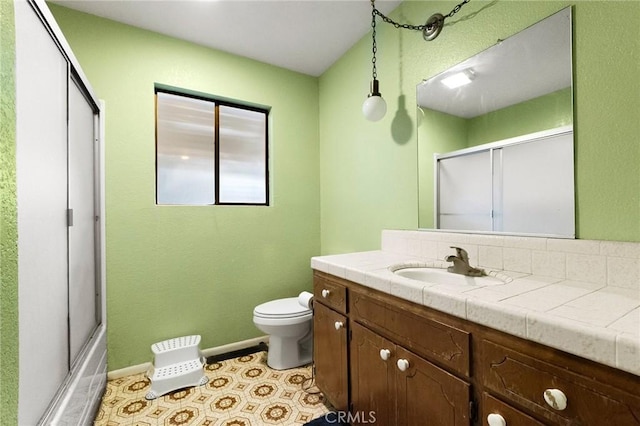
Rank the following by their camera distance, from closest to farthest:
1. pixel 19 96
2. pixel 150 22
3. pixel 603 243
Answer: pixel 19 96 < pixel 603 243 < pixel 150 22

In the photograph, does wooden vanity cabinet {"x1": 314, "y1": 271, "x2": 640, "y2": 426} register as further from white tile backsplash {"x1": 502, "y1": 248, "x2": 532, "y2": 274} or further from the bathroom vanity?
white tile backsplash {"x1": 502, "y1": 248, "x2": 532, "y2": 274}

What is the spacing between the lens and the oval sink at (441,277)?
3.85 feet

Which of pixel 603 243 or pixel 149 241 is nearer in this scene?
pixel 603 243

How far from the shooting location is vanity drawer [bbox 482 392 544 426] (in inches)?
26.4

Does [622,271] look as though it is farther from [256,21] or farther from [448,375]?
[256,21]

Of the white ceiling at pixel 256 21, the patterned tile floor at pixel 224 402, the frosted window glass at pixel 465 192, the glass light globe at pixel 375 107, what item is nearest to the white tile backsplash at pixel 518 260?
the frosted window glass at pixel 465 192

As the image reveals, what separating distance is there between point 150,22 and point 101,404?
2450mm

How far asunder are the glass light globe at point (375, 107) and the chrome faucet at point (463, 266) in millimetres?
947

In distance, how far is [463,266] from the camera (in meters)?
1.24

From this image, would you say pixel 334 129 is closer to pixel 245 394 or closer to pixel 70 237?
pixel 70 237

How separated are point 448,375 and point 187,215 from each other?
75.9 inches

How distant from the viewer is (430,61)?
1.56 m

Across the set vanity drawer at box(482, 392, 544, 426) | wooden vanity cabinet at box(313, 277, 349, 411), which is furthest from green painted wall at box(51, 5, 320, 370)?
vanity drawer at box(482, 392, 544, 426)

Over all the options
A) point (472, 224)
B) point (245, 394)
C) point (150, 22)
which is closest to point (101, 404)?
point (245, 394)
